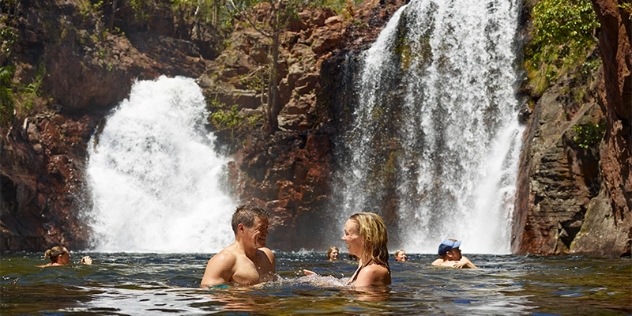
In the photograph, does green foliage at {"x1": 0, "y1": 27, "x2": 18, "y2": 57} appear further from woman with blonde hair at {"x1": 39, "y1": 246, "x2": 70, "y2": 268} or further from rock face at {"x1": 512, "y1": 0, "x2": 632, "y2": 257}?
rock face at {"x1": 512, "y1": 0, "x2": 632, "y2": 257}

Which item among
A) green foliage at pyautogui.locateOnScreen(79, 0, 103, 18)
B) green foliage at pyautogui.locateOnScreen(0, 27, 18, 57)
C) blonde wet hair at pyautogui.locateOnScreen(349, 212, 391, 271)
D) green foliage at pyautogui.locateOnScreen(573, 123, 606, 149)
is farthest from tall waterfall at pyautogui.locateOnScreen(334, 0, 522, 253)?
blonde wet hair at pyautogui.locateOnScreen(349, 212, 391, 271)

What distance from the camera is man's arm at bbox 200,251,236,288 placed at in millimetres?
9156

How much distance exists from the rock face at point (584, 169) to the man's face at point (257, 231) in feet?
42.5

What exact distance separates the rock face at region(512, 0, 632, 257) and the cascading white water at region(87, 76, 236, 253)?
16.9 m

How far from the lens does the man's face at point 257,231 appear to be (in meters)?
9.10

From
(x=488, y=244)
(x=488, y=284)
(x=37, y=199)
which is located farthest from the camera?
(x=37, y=199)

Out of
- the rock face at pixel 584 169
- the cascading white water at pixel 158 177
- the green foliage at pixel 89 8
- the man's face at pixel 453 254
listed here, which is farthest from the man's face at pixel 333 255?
the green foliage at pixel 89 8

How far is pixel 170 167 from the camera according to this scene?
4212 centimetres

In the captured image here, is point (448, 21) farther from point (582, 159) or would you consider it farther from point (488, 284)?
point (488, 284)

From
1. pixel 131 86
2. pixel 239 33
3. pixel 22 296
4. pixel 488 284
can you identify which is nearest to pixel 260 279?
pixel 22 296

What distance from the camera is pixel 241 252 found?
9.35 metres

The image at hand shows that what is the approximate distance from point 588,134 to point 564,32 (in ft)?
13.5

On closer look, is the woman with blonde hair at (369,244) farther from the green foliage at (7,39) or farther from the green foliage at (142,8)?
the green foliage at (142,8)

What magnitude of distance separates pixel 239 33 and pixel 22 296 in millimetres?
40995
